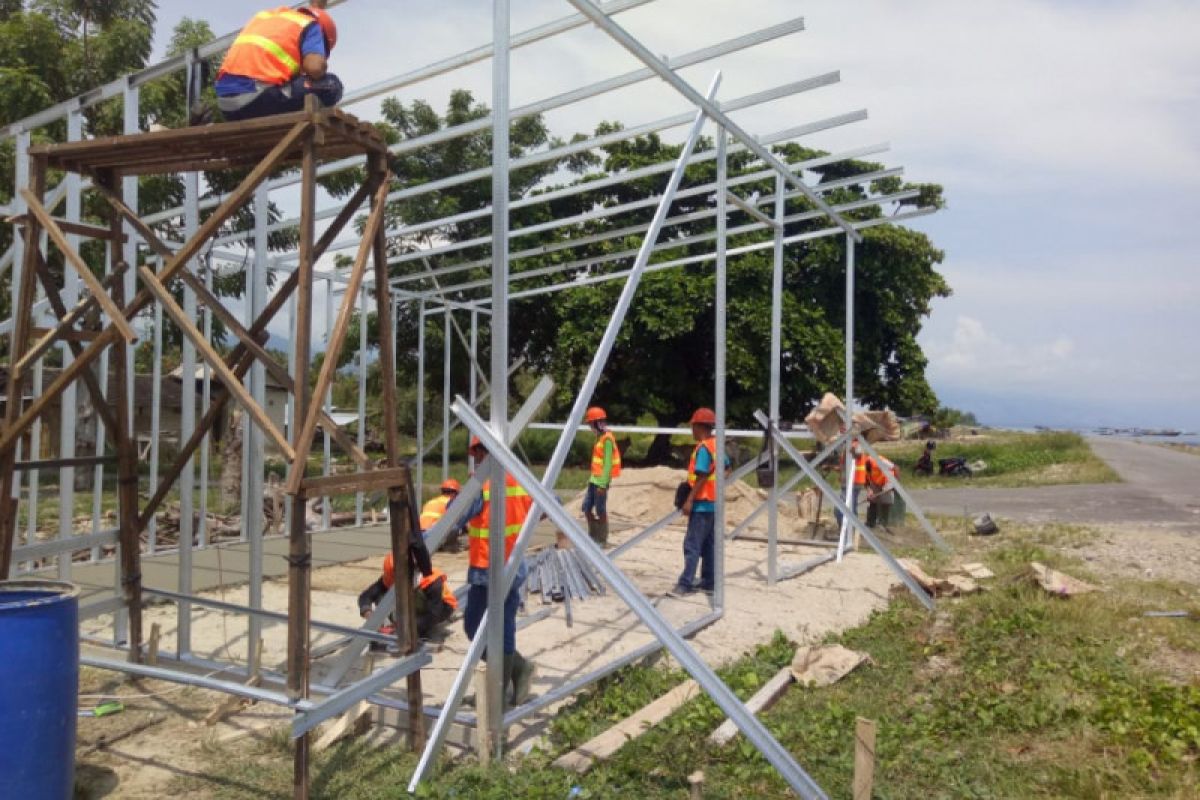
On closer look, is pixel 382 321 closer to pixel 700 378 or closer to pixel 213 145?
pixel 213 145

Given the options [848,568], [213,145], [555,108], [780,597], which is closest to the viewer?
[213,145]

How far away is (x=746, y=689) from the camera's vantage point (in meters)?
5.86

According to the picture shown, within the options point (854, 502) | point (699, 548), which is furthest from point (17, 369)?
point (854, 502)

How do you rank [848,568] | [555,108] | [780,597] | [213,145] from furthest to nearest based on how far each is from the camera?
[848,568] < [780,597] < [555,108] < [213,145]

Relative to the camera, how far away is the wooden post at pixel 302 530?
13.3 feet

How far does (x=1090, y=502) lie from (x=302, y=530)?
1766 centimetres

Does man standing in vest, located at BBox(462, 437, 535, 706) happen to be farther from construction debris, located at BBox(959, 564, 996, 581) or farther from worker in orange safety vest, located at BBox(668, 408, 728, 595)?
construction debris, located at BBox(959, 564, 996, 581)

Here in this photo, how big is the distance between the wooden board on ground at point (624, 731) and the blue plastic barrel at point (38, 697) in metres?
2.19

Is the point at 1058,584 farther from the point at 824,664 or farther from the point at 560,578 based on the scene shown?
the point at 560,578

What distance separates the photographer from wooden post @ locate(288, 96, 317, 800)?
4055 millimetres

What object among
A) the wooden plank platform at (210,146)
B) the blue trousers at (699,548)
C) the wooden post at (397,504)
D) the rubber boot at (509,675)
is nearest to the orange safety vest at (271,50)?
the wooden plank platform at (210,146)

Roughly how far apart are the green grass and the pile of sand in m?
6.97

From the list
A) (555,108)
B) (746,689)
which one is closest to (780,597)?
(746,689)

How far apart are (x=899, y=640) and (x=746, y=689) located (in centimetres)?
191
